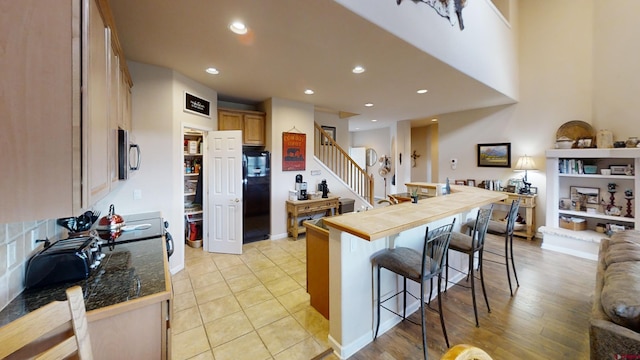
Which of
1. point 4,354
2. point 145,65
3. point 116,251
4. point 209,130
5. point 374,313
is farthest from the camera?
point 209,130

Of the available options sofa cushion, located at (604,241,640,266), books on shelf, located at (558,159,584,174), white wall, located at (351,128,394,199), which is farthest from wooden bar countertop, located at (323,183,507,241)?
white wall, located at (351,128,394,199)

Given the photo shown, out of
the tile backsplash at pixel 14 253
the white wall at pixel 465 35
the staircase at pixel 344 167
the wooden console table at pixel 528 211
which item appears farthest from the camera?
the staircase at pixel 344 167

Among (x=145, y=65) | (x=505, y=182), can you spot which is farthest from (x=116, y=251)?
(x=505, y=182)

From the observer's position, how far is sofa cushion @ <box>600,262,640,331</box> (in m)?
1.32

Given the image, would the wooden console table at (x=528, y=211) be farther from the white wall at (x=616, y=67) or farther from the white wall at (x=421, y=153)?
the white wall at (x=421, y=153)

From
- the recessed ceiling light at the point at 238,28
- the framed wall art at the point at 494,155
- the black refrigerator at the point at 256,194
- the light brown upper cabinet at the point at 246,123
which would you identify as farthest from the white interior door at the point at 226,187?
the framed wall art at the point at 494,155

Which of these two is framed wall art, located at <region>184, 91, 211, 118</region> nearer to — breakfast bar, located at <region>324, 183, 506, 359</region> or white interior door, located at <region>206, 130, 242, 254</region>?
white interior door, located at <region>206, 130, 242, 254</region>

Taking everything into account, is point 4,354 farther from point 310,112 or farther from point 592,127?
point 592,127

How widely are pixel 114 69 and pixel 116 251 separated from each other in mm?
1331

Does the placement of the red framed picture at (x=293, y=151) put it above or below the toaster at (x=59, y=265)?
above

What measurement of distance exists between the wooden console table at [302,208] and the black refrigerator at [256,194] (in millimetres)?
435

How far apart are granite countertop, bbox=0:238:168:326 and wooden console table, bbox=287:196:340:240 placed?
299 centimetres

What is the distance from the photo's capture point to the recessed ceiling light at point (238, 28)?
2.20 m

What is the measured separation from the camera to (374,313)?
2.16 meters
